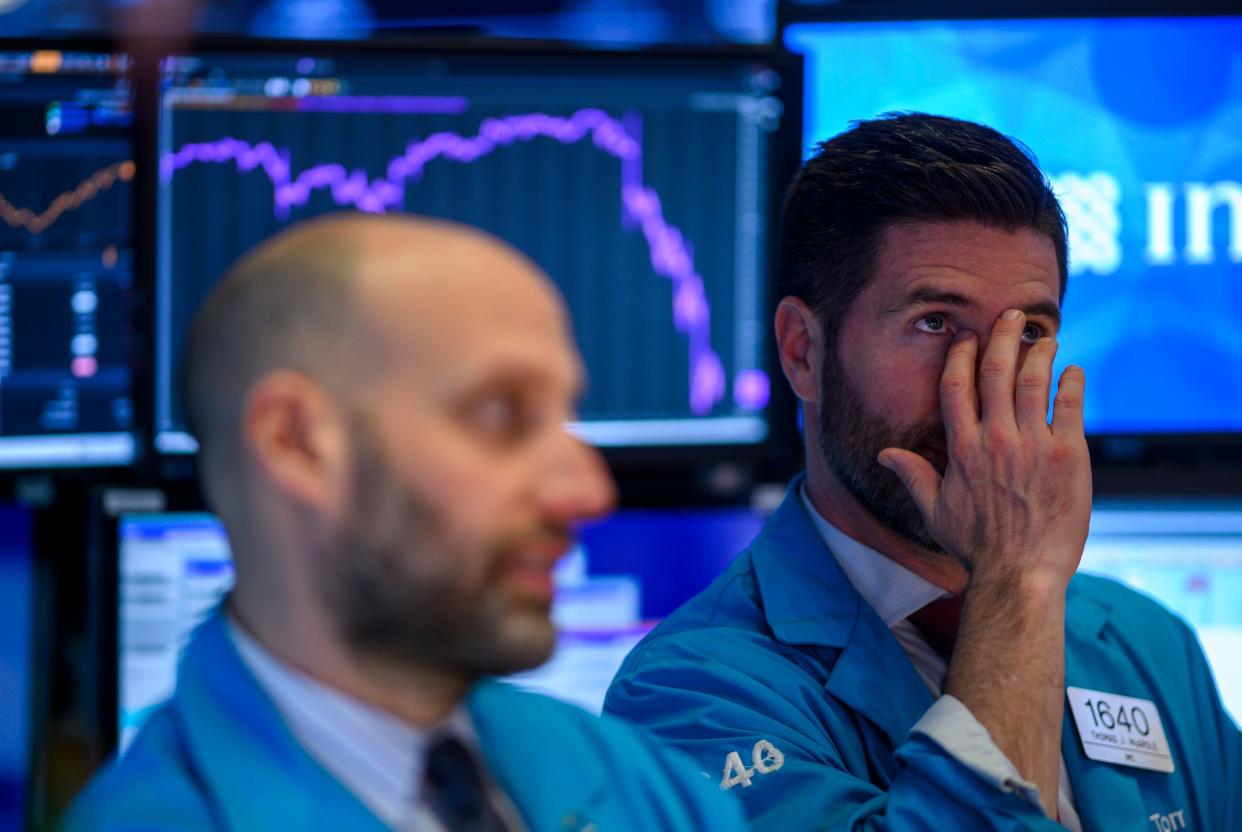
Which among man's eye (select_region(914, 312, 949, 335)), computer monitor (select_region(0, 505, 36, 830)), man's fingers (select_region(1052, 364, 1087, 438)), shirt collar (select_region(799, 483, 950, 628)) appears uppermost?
man's eye (select_region(914, 312, 949, 335))

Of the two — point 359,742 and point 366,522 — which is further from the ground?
point 366,522

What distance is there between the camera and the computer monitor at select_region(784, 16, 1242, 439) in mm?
1923

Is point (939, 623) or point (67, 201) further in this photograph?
point (67, 201)

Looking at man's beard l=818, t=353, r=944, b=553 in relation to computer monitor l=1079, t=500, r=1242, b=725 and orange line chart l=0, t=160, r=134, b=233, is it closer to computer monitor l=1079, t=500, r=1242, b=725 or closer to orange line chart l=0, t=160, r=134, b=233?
computer monitor l=1079, t=500, r=1242, b=725

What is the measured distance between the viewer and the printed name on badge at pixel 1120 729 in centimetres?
136

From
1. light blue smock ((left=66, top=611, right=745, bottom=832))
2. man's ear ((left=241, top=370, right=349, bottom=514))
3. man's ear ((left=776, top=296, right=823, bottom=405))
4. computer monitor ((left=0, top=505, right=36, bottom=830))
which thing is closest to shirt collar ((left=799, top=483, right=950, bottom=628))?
man's ear ((left=776, top=296, right=823, bottom=405))

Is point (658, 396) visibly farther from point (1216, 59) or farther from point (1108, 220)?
point (1216, 59)

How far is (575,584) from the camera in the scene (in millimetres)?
1946

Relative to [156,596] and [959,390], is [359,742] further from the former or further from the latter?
[156,596]

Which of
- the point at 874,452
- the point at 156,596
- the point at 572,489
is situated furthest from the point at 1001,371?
the point at 156,596

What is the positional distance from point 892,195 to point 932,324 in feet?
0.43

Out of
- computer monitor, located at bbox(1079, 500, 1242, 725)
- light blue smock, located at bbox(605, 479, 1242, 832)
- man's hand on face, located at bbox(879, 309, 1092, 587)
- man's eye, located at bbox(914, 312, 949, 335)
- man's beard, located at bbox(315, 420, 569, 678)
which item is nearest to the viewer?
man's beard, located at bbox(315, 420, 569, 678)

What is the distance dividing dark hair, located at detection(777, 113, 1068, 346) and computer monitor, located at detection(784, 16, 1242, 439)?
474 millimetres

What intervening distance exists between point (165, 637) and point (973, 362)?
110cm
